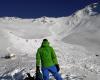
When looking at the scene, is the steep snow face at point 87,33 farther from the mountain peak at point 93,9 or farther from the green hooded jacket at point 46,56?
the green hooded jacket at point 46,56

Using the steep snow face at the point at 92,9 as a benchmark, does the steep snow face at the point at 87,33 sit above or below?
below

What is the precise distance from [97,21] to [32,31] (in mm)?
13203

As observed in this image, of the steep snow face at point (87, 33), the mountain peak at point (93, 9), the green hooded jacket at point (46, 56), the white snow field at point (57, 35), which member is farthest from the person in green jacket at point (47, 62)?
the mountain peak at point (93, 9)

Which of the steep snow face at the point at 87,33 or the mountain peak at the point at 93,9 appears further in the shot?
the mountain peak at the point at 93,9

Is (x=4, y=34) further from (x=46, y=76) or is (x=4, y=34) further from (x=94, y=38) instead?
(x=46, y=76)

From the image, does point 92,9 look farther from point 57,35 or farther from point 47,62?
point 47,62

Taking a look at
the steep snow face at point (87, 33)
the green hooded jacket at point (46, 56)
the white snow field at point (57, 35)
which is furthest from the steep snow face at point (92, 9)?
the green hooded jacket at point (46, 56)

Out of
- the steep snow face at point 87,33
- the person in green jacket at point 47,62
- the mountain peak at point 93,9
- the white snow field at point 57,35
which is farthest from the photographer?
the mountain peak at point 93,9

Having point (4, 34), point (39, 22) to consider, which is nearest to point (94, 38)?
point (4, 34)

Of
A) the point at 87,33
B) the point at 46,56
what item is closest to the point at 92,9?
the point at 87,33

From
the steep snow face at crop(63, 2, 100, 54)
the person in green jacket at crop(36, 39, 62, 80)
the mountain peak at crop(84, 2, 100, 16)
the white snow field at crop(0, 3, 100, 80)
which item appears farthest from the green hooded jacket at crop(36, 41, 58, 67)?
the mountain peak at crop(84, 2, 100, 16)

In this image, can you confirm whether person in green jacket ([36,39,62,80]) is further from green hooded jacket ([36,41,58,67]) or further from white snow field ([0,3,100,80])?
white snow field ([0,3,100,80])

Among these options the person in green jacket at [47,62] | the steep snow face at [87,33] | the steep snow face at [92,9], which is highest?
the steep snow face at [92,9]

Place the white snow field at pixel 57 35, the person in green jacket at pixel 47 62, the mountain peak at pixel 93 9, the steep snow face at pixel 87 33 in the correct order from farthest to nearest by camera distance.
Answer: the mountain peak at pixel 93 9 < the steep snow face at pixel 87 33 < the white snow field at pixel 57 35 < the person in green jacket at pixel 47 62
